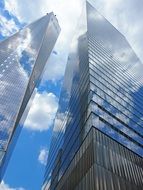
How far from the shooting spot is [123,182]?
23.0m

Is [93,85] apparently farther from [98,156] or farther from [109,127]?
[98,156]

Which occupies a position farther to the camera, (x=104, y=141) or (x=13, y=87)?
(x=13, y=87)

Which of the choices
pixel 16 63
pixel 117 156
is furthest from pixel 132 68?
pixel 16 63

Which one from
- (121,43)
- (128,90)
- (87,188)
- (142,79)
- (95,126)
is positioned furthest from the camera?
(121,43)

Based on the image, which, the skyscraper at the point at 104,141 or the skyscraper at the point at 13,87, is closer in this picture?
the skyscraper at the point at 104,141

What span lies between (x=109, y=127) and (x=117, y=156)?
250 inches

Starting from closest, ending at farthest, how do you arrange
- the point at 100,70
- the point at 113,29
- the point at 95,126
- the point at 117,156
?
1. the point at 117,156
2. the point at 95,126
3. the point at 100,70
4. the point at 113,29

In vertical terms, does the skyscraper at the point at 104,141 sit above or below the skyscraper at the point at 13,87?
above

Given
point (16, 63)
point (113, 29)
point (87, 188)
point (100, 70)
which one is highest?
point (113, 29)

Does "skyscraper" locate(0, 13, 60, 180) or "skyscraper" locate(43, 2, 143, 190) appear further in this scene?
"skyscraper" locate(0, 13, 60, 180)

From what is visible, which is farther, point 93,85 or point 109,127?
point 93,85

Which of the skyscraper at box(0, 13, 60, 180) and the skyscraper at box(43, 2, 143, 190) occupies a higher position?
the skyscraper at box(43, 2, 143, 190)

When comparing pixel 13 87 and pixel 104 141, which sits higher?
pixel 104 141

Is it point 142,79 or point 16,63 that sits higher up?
point 142,79
